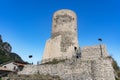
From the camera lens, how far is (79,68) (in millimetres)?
26312

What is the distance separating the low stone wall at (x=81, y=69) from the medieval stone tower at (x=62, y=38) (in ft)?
13.2

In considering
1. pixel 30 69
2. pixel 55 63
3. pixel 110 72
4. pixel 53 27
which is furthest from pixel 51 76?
pixel 53 27

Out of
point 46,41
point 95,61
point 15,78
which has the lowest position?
point 15,78

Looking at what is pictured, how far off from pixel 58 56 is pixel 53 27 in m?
5.34

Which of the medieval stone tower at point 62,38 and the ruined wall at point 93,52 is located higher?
the medieval stone tower at point 62,38

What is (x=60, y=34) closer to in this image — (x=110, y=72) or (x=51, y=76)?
(x=51, y=76)

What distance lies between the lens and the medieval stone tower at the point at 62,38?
33.0 metres

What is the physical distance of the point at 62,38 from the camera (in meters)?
33.6

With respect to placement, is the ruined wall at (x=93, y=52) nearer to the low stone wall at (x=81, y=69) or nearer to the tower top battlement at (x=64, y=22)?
the low stone wall at (x=81, y=69)

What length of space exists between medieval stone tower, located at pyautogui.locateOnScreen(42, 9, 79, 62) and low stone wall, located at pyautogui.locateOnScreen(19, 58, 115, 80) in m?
4.02

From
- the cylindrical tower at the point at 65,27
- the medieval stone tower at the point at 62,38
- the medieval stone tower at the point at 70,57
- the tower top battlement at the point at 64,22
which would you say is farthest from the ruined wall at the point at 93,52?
the tower top battlement at the point at 64,22

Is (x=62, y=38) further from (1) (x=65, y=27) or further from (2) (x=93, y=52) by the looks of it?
(2) (x=93, y=52)

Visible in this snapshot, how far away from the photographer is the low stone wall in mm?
24578

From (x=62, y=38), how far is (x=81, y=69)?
875 centimetres
